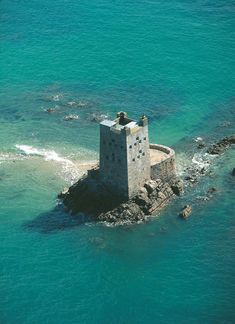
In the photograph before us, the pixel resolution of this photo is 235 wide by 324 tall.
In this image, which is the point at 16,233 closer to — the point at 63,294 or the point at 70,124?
the point at 63,294

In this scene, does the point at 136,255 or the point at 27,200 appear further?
the point at 27,200

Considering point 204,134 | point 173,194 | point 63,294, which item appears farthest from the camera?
point 204,134

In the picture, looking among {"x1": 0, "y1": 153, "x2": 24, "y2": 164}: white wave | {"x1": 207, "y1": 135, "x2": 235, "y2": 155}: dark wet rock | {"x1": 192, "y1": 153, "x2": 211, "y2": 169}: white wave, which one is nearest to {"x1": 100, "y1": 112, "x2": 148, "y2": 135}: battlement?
{"x1": 192, "y1": 153, "x2": 211, "y2": 169}: white wave

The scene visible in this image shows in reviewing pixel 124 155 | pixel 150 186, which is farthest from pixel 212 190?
pixel 124 155

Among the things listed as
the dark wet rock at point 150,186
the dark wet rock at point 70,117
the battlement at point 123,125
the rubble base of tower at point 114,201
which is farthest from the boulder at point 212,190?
the dark wet rock at point 70,117

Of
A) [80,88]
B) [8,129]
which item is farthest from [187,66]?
[8,129]

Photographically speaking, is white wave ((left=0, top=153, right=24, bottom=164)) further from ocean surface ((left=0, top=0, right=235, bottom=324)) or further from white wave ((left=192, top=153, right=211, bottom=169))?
white wave ((left=192, top=153, right=211, bottom=169))
